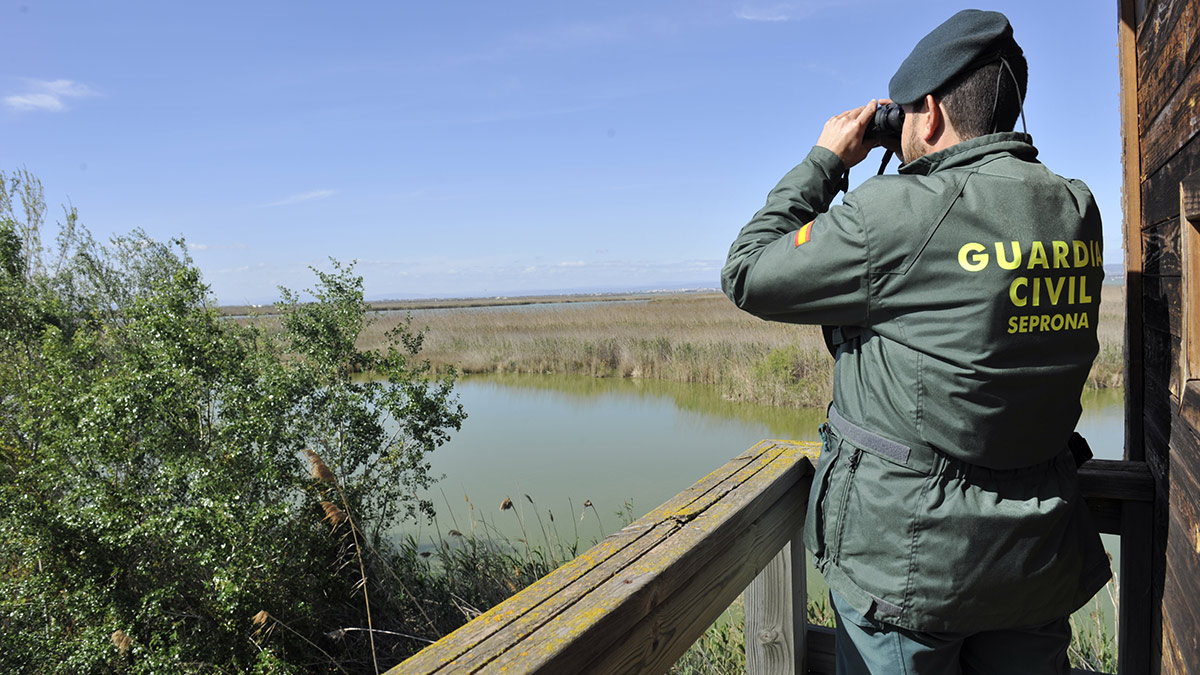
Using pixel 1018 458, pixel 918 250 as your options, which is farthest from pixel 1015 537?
pixel 918 250

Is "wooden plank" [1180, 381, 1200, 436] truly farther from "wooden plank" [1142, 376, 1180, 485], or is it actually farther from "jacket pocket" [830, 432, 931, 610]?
"jacket pocket" [830, 432, 931, 610]

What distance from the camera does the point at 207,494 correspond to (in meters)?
3.53

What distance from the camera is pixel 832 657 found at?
1428 mm

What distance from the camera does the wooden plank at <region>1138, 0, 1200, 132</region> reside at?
90cm

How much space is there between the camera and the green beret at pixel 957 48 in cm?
101

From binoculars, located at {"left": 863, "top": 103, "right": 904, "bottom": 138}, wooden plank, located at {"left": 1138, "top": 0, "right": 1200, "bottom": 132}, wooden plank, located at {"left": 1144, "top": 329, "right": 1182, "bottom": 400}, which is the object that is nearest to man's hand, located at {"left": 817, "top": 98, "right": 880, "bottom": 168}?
binoculars, located at {"left": 863, "top": 103, "right": 904, "bottom": 138}

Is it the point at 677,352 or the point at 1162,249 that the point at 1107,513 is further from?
the point at 677,352

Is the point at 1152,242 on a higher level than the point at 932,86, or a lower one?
lower

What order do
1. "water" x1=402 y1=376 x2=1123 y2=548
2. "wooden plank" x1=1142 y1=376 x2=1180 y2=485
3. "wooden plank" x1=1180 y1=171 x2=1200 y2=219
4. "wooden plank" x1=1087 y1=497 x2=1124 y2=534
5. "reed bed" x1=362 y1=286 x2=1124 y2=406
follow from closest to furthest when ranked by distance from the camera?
"wooden plank" x1=1180 y1=171 x2=1200 y2=219 → "wooden plank" x1=1142 y1=376 x2=1180 y2=485 → "wooden plank" x1=1087 y1=497 x2=1124 y2=534 → "water" x1=402 y1=376 x2=1123 y2=548 → "reed bed" x1=362 y1=286 x2=1124 y2=406

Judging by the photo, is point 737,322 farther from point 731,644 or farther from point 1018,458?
point 1018,458

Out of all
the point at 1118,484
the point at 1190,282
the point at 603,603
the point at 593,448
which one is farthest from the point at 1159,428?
the point at 593,448

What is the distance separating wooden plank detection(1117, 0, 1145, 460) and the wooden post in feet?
2.12

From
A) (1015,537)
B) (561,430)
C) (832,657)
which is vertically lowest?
(561,430)

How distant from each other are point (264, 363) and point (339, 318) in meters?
0.53
